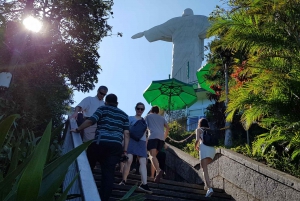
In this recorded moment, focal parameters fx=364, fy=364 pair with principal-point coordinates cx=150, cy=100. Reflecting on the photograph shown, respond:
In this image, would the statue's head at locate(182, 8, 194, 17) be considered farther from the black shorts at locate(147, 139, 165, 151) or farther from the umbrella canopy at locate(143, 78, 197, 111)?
the black shorts at locate(147, 139, 165, 151)

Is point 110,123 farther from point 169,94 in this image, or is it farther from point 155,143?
point 169,94

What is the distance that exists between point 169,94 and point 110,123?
983 centimetres

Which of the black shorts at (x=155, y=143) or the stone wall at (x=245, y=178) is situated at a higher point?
the black shorts at (x=155, y=143)

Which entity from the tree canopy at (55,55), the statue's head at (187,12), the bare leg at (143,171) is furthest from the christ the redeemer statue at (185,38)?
the bare leg at (143,171)

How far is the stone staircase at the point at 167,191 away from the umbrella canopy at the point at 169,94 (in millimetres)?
7884

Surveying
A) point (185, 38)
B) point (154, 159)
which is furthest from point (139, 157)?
point (185, 38)

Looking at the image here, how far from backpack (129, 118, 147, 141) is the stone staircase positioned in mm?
799

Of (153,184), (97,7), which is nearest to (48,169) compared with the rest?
(153,184)

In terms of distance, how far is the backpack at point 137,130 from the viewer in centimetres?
591

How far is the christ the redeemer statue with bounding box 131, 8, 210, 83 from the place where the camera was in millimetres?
30938

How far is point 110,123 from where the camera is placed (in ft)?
16.2

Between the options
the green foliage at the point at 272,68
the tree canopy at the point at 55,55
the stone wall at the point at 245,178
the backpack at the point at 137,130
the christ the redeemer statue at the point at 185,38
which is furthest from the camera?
the christ the redeemer statue at the point at 185,38

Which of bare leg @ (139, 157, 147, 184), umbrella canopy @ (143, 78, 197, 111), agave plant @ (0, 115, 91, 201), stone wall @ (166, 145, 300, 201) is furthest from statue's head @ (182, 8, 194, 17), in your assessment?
agave plant @ (0, 115, 91, 201)

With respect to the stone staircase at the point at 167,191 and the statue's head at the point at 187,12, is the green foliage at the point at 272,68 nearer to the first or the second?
the stone staircase at the point at 167,191
